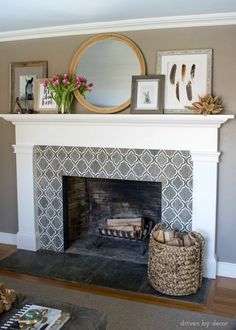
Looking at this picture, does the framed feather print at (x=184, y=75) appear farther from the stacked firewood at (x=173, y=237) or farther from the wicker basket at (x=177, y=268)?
the wicker basket at (x=177, y=268)

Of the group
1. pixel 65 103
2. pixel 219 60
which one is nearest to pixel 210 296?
pixel 219 60

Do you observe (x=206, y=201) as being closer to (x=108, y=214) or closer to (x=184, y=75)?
(x=184, y=75)

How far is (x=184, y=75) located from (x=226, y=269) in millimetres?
1762

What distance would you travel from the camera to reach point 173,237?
9.78 feet

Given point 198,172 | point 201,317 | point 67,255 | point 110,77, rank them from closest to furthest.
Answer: point 201,317, point 198,172, point 110,77, point 67,255

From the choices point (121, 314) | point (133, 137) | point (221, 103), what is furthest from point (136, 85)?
point (121, 314)

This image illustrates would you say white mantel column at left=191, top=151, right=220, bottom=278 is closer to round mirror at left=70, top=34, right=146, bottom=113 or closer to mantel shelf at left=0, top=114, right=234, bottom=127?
mantel shelf at left=0, top=114, right=234, bottom=127

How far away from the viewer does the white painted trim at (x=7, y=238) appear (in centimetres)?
393

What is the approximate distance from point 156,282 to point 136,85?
1.71 meters

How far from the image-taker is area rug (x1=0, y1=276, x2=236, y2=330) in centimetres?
241

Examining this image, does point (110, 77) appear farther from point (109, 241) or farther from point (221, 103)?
point (109, 241)

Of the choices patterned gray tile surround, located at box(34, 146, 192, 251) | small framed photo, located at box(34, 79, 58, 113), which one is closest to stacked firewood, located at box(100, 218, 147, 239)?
patterned gray tile surround, located at box(34, 146, 192, 251)

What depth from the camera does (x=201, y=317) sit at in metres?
2.52

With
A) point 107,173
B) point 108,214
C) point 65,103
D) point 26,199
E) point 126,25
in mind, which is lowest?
point 108,214
